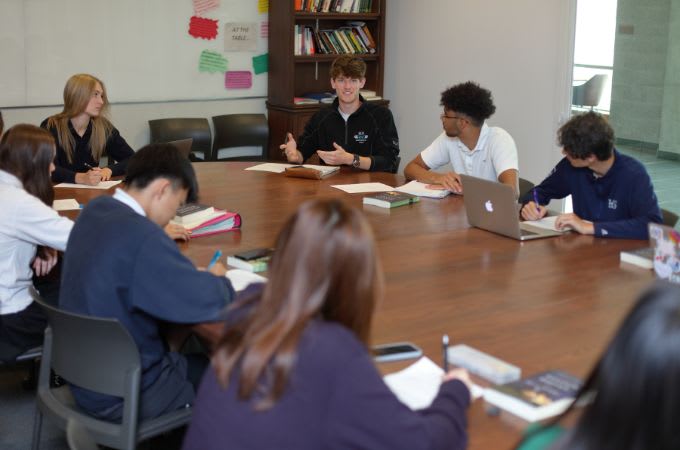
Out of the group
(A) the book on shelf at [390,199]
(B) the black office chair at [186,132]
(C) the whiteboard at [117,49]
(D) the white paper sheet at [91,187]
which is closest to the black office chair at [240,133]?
(B) the black office chair at [186,132]

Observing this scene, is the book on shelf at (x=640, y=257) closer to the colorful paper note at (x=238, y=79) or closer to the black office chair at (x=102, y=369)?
the black office chair at (x=102, y=369)

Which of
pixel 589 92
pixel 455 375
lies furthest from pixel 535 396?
pixel 589 92

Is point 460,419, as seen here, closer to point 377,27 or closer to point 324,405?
point 324,405

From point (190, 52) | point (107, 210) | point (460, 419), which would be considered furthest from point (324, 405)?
point (190, 52)

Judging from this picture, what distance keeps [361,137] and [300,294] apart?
373 cm

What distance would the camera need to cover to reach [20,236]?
3.07 metres

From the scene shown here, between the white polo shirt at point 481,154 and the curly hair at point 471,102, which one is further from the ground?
the curly hair at point 471,102

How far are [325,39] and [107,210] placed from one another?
4.75 m

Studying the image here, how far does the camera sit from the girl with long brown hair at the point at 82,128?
4738mm

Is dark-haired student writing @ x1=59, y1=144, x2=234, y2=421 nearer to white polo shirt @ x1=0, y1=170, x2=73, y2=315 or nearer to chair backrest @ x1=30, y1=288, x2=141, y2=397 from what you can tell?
chair backrest @ x1=30, y1=288, x2=141, y2=397

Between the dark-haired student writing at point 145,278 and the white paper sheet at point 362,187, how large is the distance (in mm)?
1749

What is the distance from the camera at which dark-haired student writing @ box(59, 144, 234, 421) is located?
234 centimetres

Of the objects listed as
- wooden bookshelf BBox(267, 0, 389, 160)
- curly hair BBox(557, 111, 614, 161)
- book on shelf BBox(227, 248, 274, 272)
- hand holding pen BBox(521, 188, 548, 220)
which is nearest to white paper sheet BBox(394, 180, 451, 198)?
hand holding pen BBox(521, 188, 548, 220)

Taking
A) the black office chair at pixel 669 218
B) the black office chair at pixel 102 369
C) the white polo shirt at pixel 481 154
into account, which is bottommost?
the black office chair at pixel 102 369
